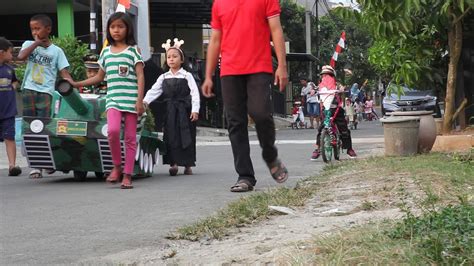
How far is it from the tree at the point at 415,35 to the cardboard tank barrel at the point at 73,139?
3.40 metres

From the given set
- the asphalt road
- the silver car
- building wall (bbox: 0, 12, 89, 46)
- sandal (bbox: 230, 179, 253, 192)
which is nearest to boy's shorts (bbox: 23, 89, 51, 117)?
the asphalt road

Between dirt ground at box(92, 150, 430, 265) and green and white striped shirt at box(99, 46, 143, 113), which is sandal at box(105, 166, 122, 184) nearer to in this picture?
green and white striped shirt at box(99, 46, 143, 113)

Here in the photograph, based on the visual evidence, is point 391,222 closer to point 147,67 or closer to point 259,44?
point 259,44

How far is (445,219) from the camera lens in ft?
11.6

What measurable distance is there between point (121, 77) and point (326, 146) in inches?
165

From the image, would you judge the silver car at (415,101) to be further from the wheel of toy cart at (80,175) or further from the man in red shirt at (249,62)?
the man in red shirt at (249,62)

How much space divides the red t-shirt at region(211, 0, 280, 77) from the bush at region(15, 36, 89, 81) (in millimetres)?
10240

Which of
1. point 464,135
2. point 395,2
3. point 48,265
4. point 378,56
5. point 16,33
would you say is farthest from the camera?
point 16,33

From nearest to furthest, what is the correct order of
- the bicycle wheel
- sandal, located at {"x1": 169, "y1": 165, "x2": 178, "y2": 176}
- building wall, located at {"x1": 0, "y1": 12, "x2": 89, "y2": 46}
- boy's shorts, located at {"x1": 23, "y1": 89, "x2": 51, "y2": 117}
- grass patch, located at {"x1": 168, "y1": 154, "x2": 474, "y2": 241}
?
grass patch, located at {"x1": 168, "y1": 154, "x2": 474, "y2": 241}
boy's shorts, located at {"x1": 23, "y1": 89, "x2": 51, "y2": 117}
sandal, located at {"x1": 169, "y1": 165, "x2": 178, "y2": 176}
the bicycle wheel
building wall, located at {"x1": 0, "y1": 12, "x2": 89, "y2": 46}

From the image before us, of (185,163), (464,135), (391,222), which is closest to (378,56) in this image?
(464,135)

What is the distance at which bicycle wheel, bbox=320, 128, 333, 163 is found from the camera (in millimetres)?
11070

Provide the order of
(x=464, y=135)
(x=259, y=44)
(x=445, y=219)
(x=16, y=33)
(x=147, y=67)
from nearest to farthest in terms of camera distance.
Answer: (x=445, y=219), (x=259, y=44), (x=464, y=135), (x=147, y=67), (x=16, y=33)

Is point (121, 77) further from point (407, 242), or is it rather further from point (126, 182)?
point (407, 242)

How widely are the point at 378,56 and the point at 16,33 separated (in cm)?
1835
